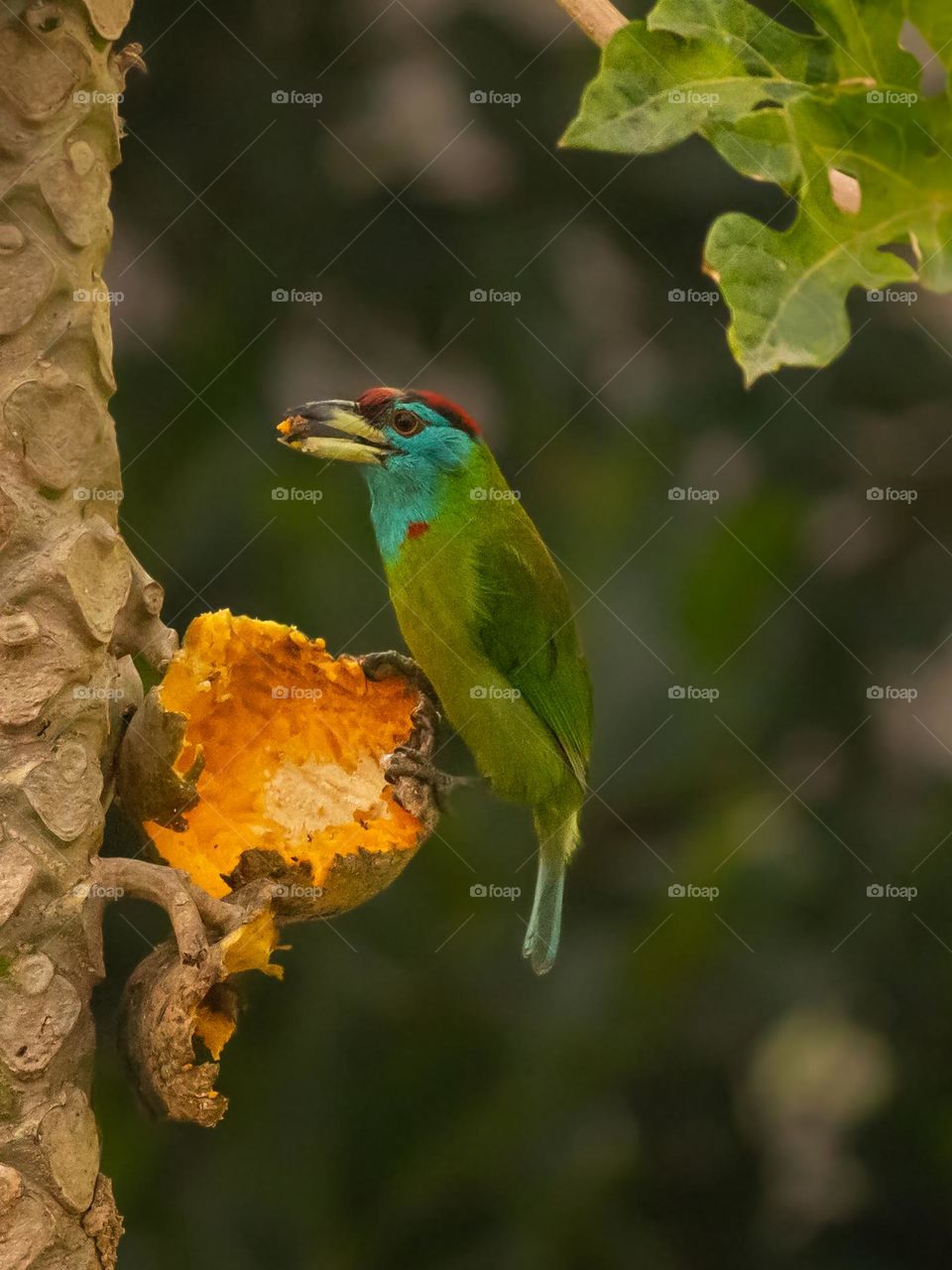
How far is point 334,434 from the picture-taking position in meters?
1.48

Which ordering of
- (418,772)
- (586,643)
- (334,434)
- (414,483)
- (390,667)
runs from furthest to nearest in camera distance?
(586,643)
(414,483)
(334,434)
(390,667)
(418,772)

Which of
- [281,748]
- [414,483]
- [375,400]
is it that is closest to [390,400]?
[375,400]

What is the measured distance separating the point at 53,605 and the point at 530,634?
2.61 feet

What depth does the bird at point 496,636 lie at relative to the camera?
1645 millimetres

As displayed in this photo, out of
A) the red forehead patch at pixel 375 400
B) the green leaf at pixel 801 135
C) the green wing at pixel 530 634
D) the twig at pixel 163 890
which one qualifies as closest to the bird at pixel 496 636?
the green wing at pixel 530 634

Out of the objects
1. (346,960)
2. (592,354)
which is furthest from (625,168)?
(346,960)

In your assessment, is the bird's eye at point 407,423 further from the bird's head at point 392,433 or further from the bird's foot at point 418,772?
the bird's foot at point 418,772

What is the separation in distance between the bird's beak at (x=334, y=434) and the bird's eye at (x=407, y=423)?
2cm

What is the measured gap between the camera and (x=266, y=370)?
208cm

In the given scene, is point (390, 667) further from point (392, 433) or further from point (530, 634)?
point (530, 634)

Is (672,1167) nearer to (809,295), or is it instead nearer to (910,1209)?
(910,1209)

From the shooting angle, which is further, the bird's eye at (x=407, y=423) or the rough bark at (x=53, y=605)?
the bird's eye at (x=407, y=423)

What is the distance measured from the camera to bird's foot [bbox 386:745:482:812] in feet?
4.09

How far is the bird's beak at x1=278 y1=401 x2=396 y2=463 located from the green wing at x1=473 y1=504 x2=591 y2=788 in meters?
0.24
